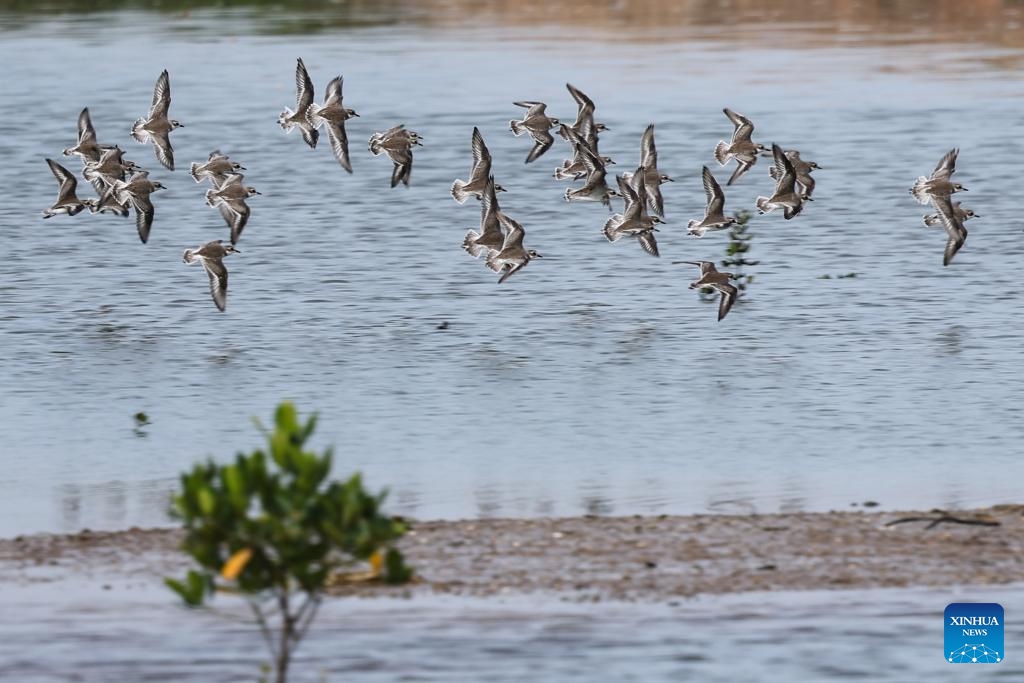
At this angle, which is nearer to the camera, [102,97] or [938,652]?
[938,652]

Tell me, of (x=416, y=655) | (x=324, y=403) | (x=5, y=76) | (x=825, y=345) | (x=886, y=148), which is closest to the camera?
(x=416, y=655)

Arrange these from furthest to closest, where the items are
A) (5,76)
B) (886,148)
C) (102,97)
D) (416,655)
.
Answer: (5,76), (102,97), (886,148), (416,655)

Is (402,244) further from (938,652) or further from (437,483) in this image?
(938,652)

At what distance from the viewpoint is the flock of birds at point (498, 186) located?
75.4 ft

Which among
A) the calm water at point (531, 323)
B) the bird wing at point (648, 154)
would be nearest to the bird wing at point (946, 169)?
the calm water at point (531, 323)

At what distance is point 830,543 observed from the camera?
13.7m

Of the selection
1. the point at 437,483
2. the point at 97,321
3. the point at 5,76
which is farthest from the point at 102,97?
the point at 437,483

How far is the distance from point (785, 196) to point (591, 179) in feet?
7.81

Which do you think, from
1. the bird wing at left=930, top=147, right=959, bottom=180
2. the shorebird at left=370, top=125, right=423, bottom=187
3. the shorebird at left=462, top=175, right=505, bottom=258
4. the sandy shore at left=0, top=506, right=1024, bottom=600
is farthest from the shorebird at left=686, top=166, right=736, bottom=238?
the sandy shore at left=0, top=506, right=1024, bottom=600

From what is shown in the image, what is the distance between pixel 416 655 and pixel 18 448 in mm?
6111

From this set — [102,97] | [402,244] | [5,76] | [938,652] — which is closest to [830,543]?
[938,652]

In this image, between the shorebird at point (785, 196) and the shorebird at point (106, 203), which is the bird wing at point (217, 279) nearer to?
the shorebird at point (106, 203)

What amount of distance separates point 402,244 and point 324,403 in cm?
843

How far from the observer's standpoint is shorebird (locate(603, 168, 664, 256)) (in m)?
23.6
